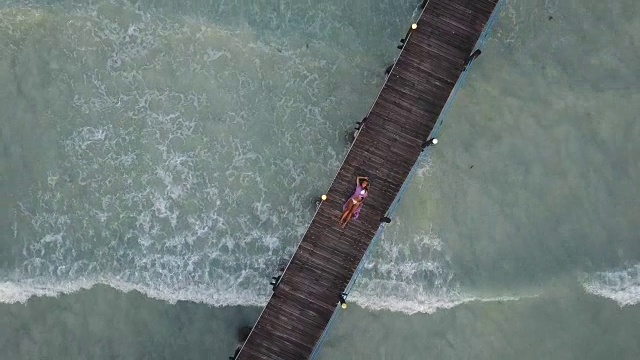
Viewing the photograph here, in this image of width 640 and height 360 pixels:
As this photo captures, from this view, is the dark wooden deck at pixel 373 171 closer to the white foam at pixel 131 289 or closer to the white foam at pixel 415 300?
the white foam at pixel 131 289

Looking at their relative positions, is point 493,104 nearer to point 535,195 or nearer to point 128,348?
point 535,195

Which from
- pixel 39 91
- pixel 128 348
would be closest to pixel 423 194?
pixel 128 348

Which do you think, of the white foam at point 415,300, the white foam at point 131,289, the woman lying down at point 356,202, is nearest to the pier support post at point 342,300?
the white foam at point 415,300

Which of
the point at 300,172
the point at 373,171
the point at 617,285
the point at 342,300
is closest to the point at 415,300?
the point at 342,300

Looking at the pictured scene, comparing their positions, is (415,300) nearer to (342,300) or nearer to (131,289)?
(342,300)

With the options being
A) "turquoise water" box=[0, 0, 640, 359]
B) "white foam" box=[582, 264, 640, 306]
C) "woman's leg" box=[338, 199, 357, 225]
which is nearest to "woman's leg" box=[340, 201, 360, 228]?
"woman's leg" box=[338, 199, 357, 225]

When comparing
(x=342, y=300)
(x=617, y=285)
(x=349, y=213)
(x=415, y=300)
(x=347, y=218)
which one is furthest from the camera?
(x=617, y=285)
